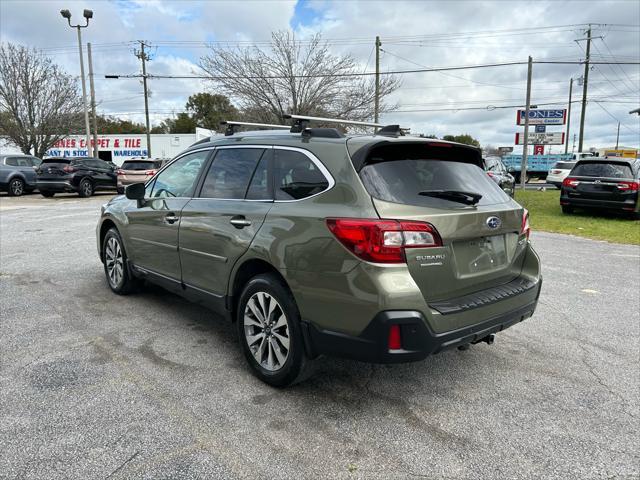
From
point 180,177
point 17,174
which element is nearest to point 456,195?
point 180,177

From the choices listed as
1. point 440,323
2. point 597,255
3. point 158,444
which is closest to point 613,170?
point 597,255

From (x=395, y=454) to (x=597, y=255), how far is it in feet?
23.6

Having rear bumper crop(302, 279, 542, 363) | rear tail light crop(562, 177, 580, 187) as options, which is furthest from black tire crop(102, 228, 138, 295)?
rear tail light crop(562, 177, 580, 187)

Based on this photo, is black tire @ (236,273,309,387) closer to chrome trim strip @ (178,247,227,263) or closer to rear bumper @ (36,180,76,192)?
chrome trim strip @ (178,247,227,263)

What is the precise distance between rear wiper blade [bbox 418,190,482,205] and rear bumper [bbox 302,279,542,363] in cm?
77

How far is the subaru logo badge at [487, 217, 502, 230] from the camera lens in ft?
9.97

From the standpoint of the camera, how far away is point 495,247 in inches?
124

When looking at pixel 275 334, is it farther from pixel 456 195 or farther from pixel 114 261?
pixel 114 261

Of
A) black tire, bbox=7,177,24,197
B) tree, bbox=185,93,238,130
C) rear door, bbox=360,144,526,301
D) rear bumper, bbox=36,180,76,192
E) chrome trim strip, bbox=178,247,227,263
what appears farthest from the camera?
tree, bbox=185,93,238,130

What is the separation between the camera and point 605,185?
12.3m

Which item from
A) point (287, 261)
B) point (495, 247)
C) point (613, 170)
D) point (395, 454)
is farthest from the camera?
point (613, 170)

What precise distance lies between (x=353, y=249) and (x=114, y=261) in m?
3.76

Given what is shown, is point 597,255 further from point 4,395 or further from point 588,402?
point 4,395

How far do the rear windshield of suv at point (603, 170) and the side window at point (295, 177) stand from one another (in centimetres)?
1188
